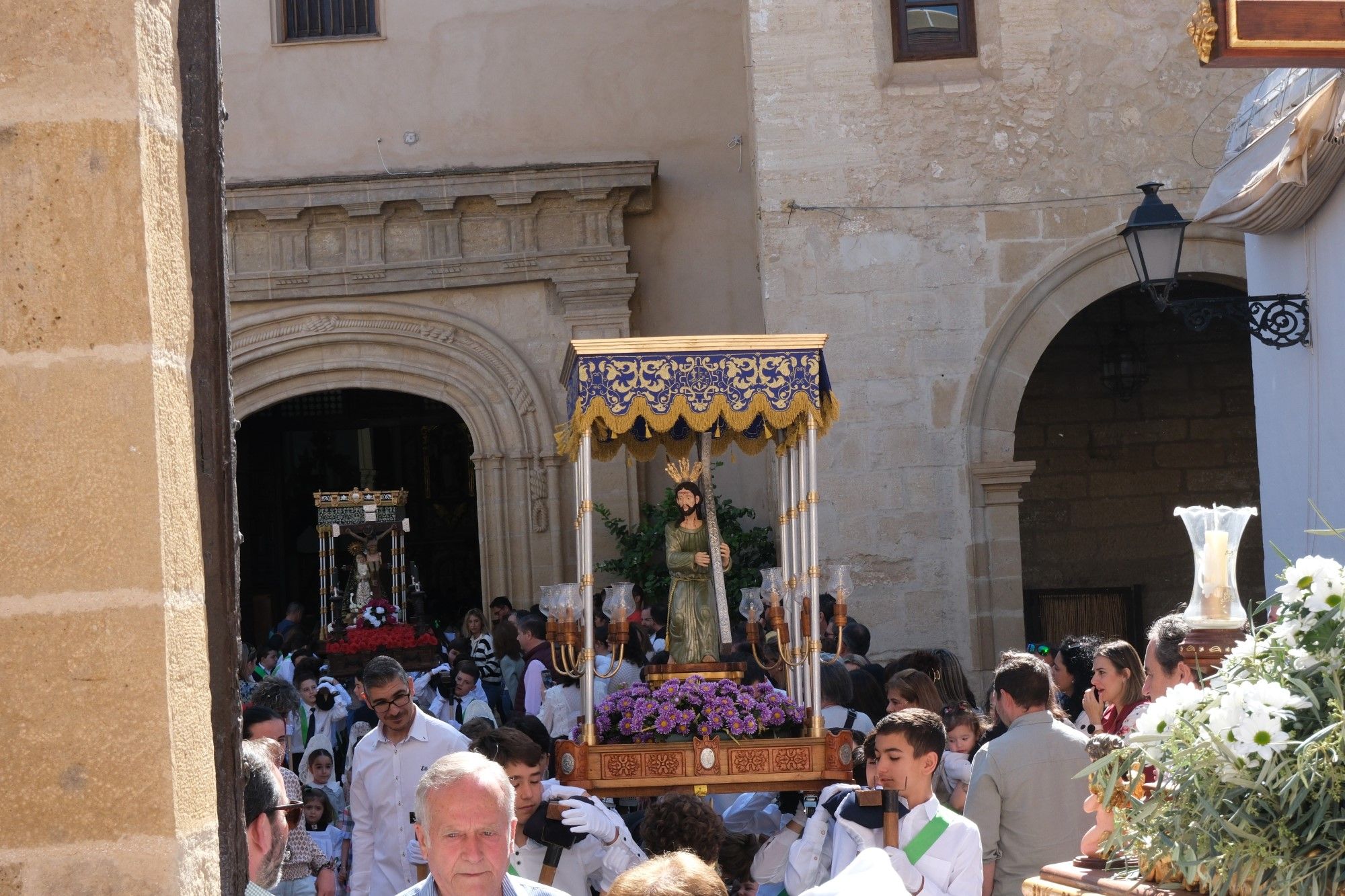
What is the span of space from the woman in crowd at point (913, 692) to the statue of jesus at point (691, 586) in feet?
5.64

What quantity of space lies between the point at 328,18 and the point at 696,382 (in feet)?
27.2

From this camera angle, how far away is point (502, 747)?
17.1ft

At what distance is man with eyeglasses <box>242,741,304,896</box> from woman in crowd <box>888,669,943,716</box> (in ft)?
10.3

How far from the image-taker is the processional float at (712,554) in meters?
7.18

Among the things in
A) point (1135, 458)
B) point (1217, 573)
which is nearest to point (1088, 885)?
point (1217, 573)

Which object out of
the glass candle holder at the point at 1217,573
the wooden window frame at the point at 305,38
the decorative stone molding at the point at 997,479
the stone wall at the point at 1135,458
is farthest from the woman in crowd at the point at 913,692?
the wooden window frame at the point at 305,38

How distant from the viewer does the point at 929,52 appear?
11852mm

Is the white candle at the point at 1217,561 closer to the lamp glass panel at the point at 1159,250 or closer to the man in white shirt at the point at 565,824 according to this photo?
the man in white shirt at the point at 565,824

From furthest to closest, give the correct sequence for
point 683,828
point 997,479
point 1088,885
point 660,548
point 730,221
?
point 730,221
point 660,548
point 997,479
point 683,828
point 1088,885

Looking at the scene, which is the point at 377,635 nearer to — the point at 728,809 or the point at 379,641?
the point at 379,641

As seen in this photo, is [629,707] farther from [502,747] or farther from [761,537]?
[761,537]

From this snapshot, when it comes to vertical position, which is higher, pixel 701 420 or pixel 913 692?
pixel 701 420

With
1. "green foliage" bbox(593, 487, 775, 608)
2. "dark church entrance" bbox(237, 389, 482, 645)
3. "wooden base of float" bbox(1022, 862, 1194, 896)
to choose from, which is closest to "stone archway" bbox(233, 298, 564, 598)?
"green foliage" bbox(593, 487, 775, 608)

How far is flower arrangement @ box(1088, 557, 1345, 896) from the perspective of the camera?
8.61 ft
